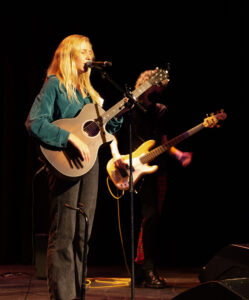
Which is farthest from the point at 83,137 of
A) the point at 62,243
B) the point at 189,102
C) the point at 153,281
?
the point at 189,102

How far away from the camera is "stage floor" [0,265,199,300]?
3.29m

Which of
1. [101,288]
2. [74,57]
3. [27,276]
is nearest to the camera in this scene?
[74,57]

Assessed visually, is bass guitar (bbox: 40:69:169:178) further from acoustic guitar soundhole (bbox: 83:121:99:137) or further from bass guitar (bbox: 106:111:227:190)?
bass guitar (bbox: 106:111:227:190)

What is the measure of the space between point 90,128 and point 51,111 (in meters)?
0.26

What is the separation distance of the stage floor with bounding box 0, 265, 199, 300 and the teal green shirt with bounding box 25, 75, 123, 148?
53.4 inches

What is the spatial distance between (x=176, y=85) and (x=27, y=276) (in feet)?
8.97

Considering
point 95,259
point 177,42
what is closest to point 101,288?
point 95,259

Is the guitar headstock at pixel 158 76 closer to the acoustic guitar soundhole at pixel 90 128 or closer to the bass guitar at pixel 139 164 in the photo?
the acoustic guitar soundhole at pixel 90 128

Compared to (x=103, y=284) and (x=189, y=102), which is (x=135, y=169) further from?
(x=189, y=102)

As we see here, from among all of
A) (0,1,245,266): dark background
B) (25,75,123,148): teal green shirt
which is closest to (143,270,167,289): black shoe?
(0,1,245,266): dark background

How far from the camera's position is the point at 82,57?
107 inches

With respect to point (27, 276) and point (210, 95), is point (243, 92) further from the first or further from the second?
point (27, 276)

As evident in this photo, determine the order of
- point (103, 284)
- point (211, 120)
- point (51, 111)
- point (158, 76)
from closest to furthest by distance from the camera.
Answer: point (51, 111) → point (158, 76) → point (103, 284) → point (211, 120)

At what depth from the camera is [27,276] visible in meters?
4.12
